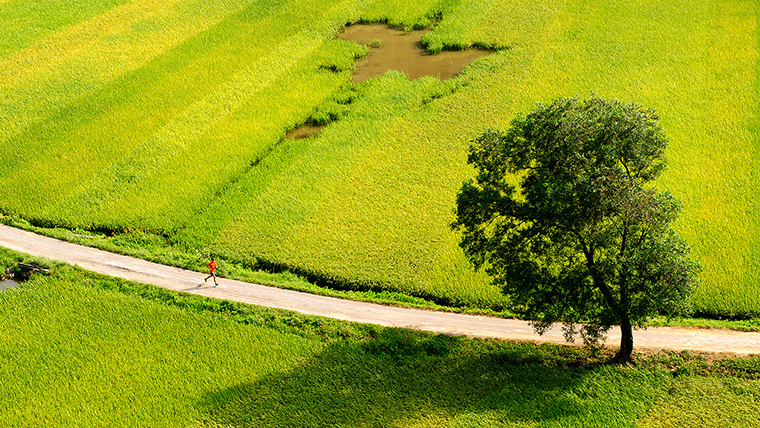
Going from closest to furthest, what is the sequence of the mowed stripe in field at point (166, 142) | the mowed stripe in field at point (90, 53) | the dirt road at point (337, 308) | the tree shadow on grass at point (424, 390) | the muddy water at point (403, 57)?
the tree shadow on grass at point (424, 390) < the dirt road at point (337, 308) < the mowed stripe in field at point (166, 142) < the mowed stripe in field at point (90, 53) < the muddy water at point (403, 57)

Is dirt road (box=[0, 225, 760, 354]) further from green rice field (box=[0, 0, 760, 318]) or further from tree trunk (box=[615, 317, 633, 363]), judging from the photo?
green rice field (box=[0, 0, 760, 318])

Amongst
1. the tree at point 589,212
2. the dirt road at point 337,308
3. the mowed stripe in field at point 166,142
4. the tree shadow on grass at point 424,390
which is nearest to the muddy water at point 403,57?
the mowed stripe in field at point 166,142

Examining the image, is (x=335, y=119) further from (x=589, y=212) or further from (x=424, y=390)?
(x=589, y=212)

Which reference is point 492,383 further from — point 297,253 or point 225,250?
point 225,250

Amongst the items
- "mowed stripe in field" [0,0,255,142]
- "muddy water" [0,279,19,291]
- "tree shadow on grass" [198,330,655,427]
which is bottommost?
"tree shadow on grass" [198,330,655,427]

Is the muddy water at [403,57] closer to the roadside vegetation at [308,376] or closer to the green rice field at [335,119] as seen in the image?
the green rice field at [335,119]

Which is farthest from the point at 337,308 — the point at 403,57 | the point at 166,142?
the point at 403,57

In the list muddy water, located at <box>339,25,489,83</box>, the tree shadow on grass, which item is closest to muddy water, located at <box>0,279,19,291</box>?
the tree shadow on grass
